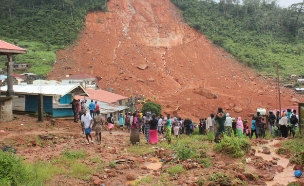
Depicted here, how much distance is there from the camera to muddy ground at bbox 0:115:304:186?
284 inches

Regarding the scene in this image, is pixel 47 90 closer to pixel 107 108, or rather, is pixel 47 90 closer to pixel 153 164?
pixel 107 108

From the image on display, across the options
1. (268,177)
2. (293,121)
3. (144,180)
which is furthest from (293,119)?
(144,180)

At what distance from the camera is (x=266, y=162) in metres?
8.57

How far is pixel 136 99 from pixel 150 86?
17.7 ft

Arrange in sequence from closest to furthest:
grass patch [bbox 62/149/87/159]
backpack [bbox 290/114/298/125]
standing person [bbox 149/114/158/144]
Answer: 1. grass patch [bbox 62/149/87/159]
2. standing person [bbox 149/114/158/144]
3. backpack [bbox 290/114/298/125]

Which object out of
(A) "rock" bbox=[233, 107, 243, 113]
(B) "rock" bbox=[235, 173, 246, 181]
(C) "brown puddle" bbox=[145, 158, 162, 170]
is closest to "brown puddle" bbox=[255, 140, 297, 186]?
(B) "rock" bbox=[235, 173, 246, 181]

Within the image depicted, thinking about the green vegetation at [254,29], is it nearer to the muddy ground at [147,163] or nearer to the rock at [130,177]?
the muddy ground at [147,163]

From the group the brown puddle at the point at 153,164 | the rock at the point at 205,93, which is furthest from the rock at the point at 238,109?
the brown puddle at the point at 153,164

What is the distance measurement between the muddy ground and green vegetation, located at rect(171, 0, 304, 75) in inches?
1346

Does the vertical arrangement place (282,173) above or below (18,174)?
below

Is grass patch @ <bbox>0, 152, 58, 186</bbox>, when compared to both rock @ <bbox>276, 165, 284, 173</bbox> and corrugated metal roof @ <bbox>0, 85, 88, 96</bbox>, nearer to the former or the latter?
rock @ <bbox>276, 165, 284, 173</bbox>

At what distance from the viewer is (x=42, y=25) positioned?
4559 cm

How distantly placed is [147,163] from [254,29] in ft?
160

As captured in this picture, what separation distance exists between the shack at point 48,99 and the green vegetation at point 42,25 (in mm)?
19142
